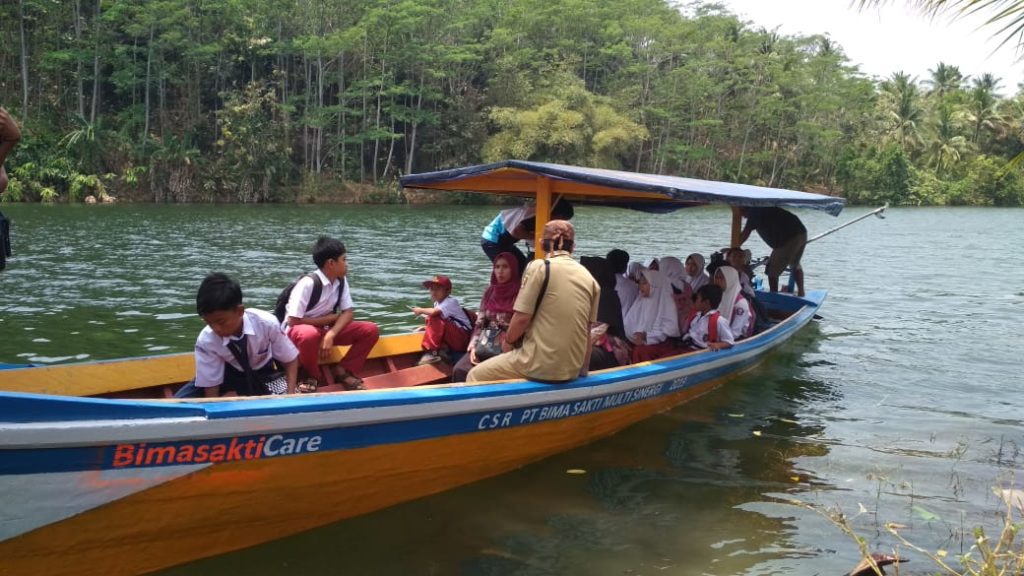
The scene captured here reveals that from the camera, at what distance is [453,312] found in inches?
271

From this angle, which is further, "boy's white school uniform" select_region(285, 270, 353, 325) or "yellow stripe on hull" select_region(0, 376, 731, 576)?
"boy's white school uniform" select_region(285, 270, 353, 325)

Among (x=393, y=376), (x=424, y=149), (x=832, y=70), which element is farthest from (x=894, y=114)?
(x=393, y=376)

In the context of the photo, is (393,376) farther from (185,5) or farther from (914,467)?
(185,5)

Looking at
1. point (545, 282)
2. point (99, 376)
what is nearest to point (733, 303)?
point (545, 282)

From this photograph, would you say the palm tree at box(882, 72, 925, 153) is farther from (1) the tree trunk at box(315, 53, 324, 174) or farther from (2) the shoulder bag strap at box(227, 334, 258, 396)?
(2) the shoulder bag strap at box(227, 334, 258, 396)

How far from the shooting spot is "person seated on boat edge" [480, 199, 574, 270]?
23.1 feet

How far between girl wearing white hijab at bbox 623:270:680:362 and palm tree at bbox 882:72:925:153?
200 ft

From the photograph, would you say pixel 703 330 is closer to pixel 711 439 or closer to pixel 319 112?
pixel 711 439

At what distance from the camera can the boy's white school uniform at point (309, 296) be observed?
5.55 metres

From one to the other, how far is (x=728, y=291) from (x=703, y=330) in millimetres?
838

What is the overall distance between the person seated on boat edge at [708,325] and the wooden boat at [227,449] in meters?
1.17

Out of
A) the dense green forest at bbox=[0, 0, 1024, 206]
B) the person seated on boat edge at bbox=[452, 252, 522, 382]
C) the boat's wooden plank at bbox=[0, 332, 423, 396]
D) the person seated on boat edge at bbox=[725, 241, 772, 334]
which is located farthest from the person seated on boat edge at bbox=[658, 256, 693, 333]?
the dense green forest at bbox=[0, 0, 1024, 206]

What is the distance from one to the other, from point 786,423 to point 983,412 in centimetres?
213

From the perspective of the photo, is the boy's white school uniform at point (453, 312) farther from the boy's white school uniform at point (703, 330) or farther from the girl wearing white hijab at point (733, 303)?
the girl wearing white hijab at point (733, 303)
